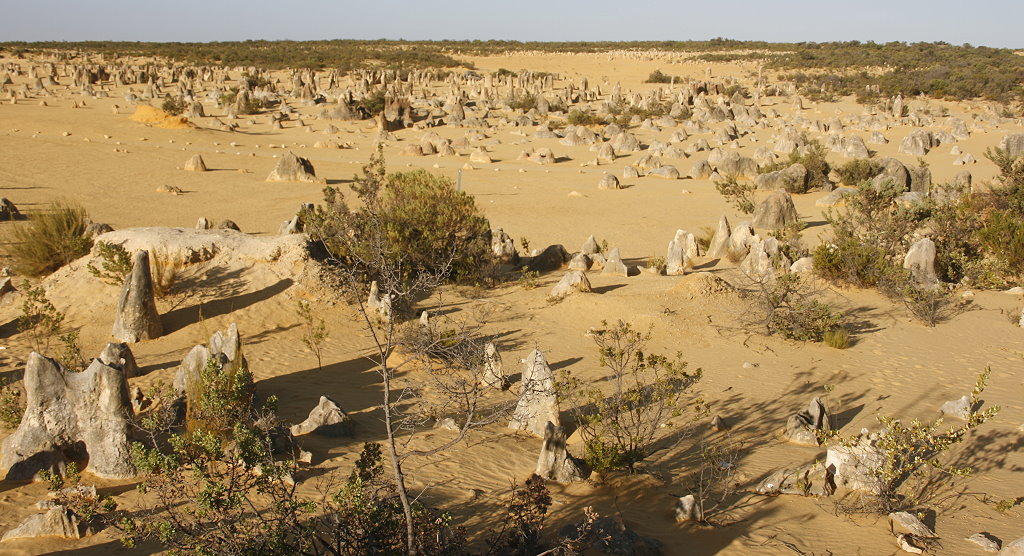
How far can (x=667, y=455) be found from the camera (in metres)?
6.57

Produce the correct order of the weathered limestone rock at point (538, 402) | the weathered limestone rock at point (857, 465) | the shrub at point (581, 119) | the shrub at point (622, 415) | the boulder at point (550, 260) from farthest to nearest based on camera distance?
the shrub at point (581, 119) → the boulder at point (550, 260) → the weathered limestone rock at point (538, 402) → the shrub at point (622, 415) → the weathered limestone rock at point (857, 465)

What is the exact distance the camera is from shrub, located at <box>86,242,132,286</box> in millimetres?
9342

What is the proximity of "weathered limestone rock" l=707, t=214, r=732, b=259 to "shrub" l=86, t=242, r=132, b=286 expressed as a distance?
10.1 m

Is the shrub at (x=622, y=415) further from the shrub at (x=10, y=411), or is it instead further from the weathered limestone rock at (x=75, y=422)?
the shrub at (x=10, y=411)

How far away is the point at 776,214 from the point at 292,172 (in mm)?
13275

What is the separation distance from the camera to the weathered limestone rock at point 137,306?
8477 mm

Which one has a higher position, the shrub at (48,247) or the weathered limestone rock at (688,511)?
the shrub at (48,247)

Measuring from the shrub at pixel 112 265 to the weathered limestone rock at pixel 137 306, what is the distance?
0.81 m

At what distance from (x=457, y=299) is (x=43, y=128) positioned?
916 inches

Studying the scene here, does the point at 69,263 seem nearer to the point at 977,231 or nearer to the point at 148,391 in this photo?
the point at 148,391

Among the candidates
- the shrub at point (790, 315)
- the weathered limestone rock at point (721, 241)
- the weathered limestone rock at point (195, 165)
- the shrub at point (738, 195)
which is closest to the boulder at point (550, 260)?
the weathered limestone rock at point (721, 241)

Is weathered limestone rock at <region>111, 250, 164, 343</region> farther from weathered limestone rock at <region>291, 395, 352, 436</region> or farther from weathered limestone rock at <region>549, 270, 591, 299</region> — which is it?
weathered limestone rock at <region>549, 270, 591, 299</region>

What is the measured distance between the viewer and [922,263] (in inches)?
474

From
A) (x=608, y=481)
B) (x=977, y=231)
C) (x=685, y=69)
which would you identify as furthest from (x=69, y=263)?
(x=685, y=69)
